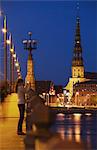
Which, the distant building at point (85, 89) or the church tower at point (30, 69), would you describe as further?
the distant building at point (85, 89)

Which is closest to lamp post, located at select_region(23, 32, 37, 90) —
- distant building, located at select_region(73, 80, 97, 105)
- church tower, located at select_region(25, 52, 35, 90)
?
church tower, located at select_region(25, 52, 35, 90)

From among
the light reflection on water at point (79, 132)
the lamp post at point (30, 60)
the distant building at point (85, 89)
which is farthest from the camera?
the distant building at point (85, 89)

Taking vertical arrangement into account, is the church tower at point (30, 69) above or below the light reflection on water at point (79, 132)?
above

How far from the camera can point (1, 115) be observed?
22578mm

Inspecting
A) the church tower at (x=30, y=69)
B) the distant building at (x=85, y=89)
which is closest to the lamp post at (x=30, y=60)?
the church tower at (x=30, y=69)

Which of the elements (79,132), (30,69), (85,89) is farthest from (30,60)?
(79,132)

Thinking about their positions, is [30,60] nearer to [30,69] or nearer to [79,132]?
[30,69]

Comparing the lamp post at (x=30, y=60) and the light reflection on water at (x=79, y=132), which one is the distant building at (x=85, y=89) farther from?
the light reflection on water at (x=79, y=132)

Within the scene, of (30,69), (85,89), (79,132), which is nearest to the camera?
(79,132)

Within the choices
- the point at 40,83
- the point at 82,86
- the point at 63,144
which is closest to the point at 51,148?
the point at 63,144

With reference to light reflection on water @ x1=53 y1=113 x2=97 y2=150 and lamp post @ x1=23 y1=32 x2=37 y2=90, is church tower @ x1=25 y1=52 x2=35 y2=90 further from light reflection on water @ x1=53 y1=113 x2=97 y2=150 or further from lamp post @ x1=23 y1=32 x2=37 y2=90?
light reflection on water @ x1=53 y1=113 x2=97 y2=150

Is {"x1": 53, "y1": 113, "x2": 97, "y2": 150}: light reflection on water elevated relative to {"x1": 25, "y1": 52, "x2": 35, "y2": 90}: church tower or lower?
lower

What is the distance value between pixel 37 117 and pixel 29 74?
337ft

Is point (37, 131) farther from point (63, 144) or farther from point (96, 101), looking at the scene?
point (96, 101)
